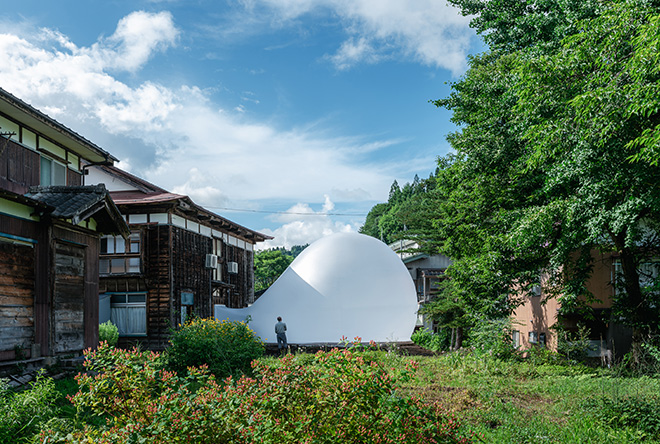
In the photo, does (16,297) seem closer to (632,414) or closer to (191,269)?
(632,414)

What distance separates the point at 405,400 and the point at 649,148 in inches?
311

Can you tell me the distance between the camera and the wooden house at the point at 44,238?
35.9 ft

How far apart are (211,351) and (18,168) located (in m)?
6.61

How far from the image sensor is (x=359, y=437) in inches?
171

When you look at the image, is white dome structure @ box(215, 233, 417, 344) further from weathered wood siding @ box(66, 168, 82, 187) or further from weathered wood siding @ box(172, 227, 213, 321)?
weathered wood siding @ box(66, 168, 82, 187)

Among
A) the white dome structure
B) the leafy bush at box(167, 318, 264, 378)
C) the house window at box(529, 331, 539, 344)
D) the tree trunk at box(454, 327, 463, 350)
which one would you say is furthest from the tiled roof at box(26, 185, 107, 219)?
the tree trunk at box(454, 327, 463, 350)

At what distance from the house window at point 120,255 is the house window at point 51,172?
417 inches

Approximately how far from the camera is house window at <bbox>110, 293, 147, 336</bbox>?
80.2ft

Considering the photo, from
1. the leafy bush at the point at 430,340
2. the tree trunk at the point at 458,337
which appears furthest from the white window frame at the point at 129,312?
the tree trunk at the point at 458,337

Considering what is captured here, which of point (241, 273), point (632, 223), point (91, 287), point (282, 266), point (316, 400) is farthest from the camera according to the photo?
point (282, 266)

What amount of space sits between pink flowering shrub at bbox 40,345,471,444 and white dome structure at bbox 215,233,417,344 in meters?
19.7

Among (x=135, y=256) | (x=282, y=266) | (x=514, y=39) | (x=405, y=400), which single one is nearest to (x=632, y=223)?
(x=514, y=39)

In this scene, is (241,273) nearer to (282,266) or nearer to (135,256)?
(135,256)

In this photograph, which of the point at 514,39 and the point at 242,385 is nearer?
the point at 242,385
